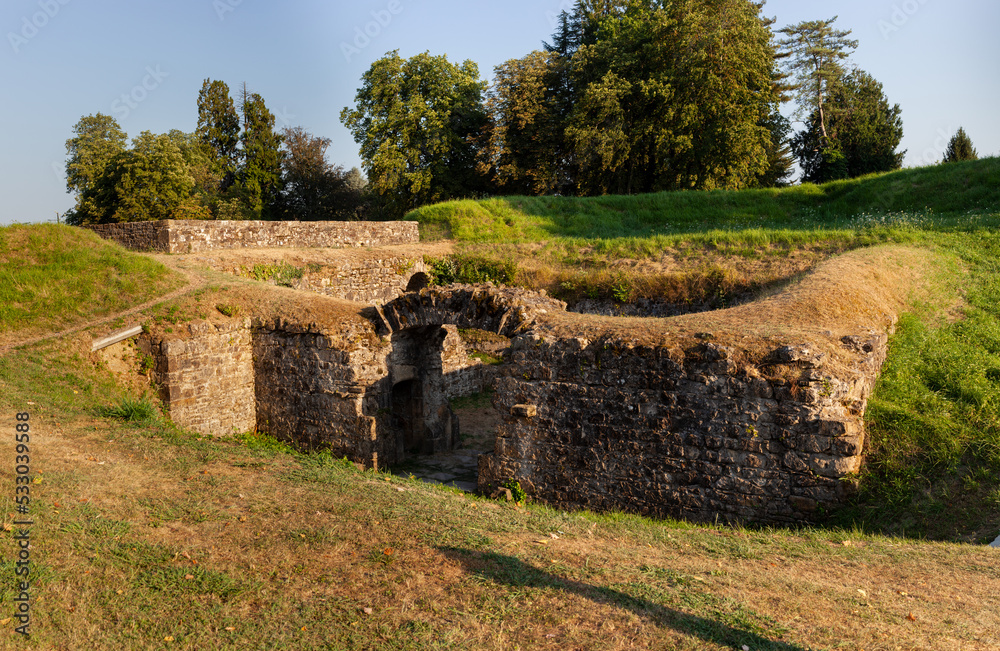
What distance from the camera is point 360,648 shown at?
172 inches

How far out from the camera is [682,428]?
27.0 feet

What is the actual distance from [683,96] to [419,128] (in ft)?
47.7

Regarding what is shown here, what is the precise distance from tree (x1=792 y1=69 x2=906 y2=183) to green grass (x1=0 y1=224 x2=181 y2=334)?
32.3m

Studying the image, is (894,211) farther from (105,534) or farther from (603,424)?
(105,534)

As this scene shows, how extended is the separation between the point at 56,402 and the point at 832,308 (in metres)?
12.7

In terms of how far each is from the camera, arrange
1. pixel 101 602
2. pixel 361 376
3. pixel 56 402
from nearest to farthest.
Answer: pixel 101 602 < pixel 56 402 < pixel 361 376

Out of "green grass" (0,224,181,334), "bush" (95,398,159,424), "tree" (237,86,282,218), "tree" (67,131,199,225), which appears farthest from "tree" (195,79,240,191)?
"bush" (95,398,159,424)

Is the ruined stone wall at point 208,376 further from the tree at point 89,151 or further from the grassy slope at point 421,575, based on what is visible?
the tree at point 89,151

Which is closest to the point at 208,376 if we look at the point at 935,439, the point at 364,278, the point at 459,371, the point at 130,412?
the point at 130,412

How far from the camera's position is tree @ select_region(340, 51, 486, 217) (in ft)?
114

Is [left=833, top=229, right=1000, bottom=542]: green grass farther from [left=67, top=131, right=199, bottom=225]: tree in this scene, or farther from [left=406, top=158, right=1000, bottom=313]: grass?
[left=67, top=131, right=199, bottom=225]: tree

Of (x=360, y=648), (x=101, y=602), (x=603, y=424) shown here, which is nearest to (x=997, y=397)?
(x=603, y=424)

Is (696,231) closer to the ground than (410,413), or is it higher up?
higher up

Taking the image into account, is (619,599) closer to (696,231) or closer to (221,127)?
(696,231)
